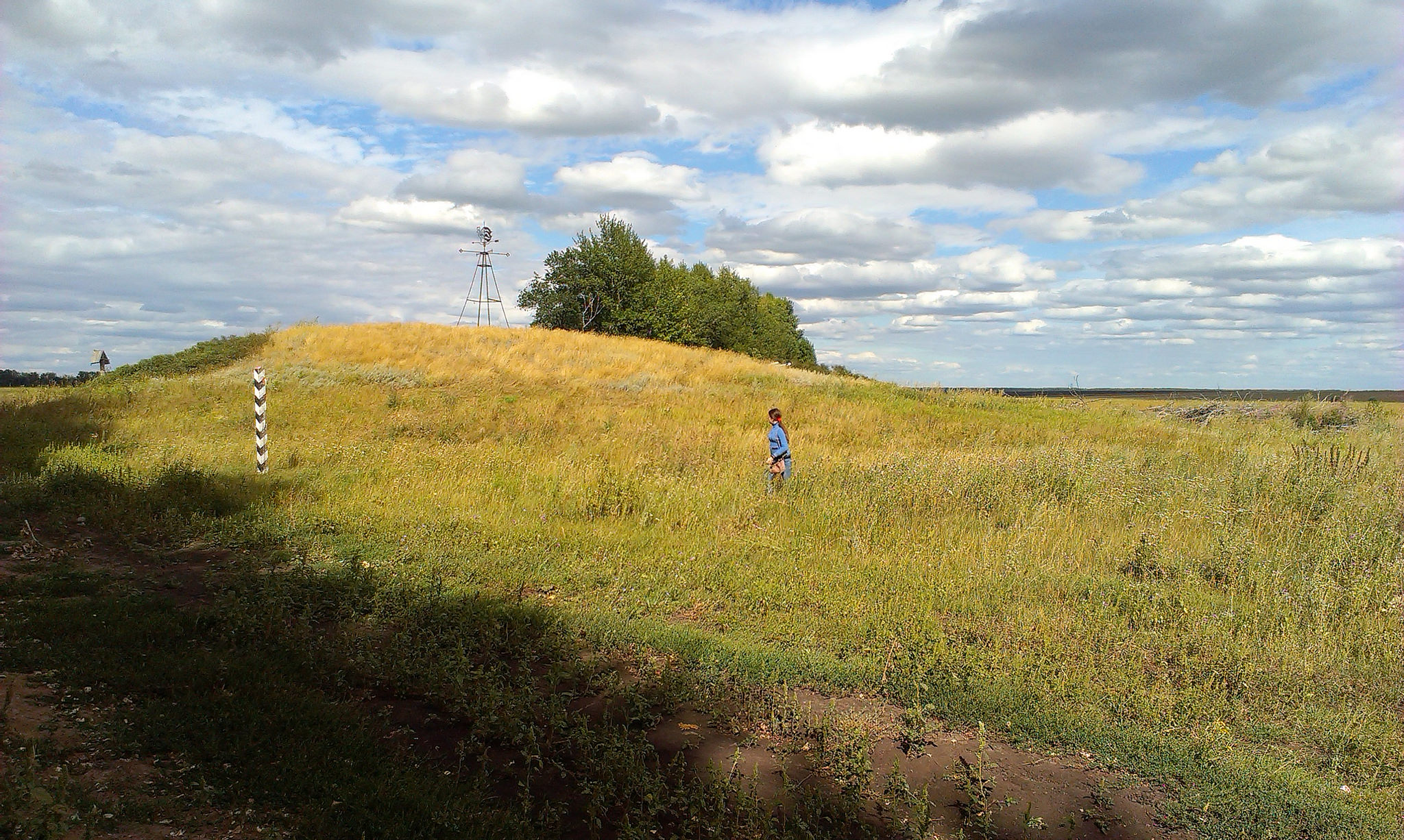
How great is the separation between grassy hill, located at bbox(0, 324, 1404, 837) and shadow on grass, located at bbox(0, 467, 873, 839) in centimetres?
74

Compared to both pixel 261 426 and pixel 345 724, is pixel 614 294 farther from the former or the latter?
pixel 345 724

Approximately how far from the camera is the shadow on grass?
3.73 m

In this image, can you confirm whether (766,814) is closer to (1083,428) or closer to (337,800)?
(337,800)

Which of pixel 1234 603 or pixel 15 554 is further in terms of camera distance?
pixel 15 554

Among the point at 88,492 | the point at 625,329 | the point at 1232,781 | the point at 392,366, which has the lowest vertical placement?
the point at 1232,781

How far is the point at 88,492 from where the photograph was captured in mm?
9812

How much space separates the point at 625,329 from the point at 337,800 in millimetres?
51685

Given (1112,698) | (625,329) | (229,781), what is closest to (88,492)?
(229,781)

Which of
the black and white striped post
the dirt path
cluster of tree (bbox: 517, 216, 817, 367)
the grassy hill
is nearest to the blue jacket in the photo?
the grassy hill

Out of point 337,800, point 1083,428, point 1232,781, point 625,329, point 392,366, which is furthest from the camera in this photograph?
point 625,329

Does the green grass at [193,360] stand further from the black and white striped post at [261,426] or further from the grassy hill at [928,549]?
the black and white striped post at [261,426]

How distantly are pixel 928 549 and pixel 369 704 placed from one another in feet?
19.0

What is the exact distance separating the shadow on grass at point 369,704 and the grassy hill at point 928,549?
74 centimetres

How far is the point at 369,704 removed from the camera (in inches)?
192
